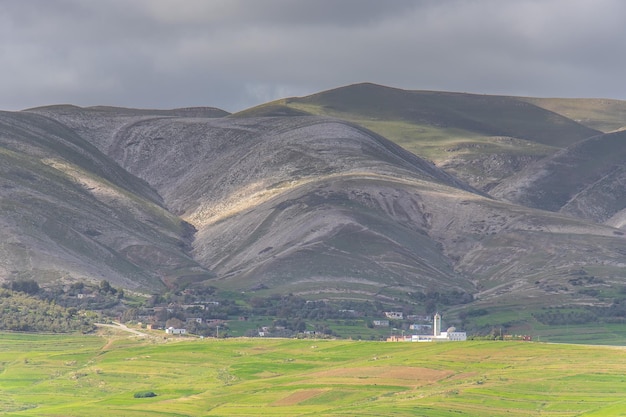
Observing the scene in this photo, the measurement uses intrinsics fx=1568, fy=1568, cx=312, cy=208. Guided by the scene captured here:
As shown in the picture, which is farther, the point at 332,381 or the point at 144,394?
the point at 144,394

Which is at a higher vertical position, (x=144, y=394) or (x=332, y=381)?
(x=332, y=381)

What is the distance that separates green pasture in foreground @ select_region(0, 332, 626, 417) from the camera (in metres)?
150

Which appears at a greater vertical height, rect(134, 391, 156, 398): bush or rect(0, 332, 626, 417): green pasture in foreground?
rect(0, 332, 626, 417): green pasture in foreground

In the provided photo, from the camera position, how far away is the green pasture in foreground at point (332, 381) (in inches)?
5910

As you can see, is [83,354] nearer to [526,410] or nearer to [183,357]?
[183,357]

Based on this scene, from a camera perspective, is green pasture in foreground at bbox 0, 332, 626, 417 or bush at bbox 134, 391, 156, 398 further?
bush at bbox 134, 391, 156, 398

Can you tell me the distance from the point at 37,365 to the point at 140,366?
12447mm

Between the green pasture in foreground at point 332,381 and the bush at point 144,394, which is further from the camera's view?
the bush at point 144,394

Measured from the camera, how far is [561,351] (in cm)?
18012

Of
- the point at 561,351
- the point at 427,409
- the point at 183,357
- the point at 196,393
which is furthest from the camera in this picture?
the point at 183,357

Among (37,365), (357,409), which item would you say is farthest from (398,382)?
(37,365)

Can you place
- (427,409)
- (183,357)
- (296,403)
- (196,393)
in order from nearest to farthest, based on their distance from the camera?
(427,409) → (296,403) → (196,393) → (183,357)

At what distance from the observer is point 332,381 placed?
550ft

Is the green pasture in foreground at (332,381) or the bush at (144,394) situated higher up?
the green pasture in foreground at (332,381)
